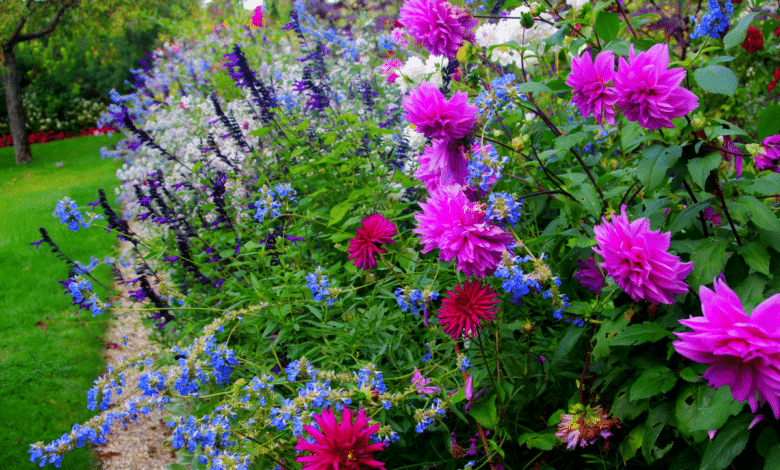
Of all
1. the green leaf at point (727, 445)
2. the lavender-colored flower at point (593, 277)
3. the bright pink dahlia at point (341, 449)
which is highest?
the lavender-colored flower at point (593, 277)

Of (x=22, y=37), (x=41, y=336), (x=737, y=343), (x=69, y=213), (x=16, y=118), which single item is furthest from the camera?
(x=16, y=118)

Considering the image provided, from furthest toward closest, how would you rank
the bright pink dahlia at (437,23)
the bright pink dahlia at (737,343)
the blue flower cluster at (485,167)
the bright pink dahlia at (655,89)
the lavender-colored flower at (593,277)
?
1. the bright pink dahlia at (437,23)
2. the lavender-colored flower at (593,277)
3. the blue flower cluster at (485,167)
4. the bright pink dahlia at (655,89)
5. the bright pink dahlia at (737,343)

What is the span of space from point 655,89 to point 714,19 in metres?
0.72

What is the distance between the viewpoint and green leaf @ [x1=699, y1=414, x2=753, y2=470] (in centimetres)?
111

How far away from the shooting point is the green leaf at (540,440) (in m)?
1.38

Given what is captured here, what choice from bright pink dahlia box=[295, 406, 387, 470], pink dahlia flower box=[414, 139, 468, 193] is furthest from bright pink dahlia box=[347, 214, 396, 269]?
bright pink dahlia box=[295, 406, 387, 470]

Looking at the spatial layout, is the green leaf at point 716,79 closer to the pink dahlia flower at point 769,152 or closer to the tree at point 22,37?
the pink dahlia flower at point 769,152

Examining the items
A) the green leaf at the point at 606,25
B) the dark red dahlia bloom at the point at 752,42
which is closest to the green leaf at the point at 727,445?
the green leaf at the point at 606,25

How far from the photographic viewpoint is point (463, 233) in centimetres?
117

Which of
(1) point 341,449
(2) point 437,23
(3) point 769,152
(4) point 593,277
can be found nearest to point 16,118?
(2) point 437,23

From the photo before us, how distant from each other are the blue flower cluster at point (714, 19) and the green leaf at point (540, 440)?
1.23 meters

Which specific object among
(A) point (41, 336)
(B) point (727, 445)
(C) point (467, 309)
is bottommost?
(A) point (41, 336)

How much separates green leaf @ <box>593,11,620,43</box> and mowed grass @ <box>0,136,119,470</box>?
2.28 metres

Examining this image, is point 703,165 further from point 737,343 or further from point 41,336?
point 41,336
